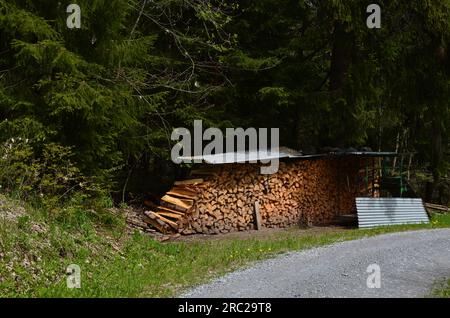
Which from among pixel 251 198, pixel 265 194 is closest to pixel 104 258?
pixel 251 198

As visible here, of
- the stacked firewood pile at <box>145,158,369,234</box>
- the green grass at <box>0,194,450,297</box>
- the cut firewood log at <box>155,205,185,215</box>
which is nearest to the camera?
the green grass at <box>0,194,450,297</box>

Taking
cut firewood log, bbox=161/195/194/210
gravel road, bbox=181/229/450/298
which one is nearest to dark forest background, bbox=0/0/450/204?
cut firewood log, bbox=161/195/194/210

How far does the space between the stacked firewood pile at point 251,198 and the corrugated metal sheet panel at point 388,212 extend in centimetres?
186

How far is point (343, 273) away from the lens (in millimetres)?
7520

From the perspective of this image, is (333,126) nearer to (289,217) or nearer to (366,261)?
(289,217)

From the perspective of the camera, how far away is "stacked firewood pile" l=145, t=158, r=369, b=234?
542 inches

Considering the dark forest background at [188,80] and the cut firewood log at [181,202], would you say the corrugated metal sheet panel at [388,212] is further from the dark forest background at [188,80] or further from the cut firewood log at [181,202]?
the cut firewood log at [181,202]

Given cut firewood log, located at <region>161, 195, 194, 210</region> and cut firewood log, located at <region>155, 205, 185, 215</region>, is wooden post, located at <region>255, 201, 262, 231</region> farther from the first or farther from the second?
cut firewood log, located at <region>155, 205, 185, 215</region>

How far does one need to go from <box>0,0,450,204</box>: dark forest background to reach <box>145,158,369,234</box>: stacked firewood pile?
109 centimetres

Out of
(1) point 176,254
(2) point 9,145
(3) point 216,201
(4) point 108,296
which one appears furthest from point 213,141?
(4) point 108,296

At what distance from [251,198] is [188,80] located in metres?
3.78

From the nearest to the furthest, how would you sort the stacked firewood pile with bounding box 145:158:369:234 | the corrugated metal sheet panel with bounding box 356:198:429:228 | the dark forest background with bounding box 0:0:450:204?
the dark forest background with bounding box 0:0:450:204 < the stacked firewood pile with bounding box 145:158:369:234 < the corrugated metal sheet panel with bounding box 356:198:429:228
